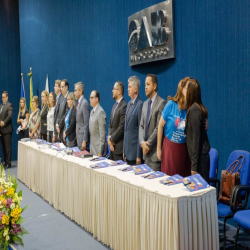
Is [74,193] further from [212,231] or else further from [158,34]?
[158,34]

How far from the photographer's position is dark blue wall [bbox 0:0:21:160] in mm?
10141

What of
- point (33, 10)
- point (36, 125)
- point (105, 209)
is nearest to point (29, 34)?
point (33, 10)

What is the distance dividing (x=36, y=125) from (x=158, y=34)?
3234mm

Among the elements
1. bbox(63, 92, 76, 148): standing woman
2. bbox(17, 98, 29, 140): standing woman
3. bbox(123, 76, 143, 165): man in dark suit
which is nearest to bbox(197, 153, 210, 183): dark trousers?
bbox(123, 76, 143, 165): man in dark suit

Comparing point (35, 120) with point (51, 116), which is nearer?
point (51, 116)

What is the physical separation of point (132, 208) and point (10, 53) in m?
8.67

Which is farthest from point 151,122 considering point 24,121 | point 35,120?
point 24,121

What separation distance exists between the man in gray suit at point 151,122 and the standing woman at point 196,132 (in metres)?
0.76

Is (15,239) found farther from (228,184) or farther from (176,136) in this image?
(228,184)

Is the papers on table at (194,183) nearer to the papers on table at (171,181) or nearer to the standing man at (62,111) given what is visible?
the papers on table at (171,181)

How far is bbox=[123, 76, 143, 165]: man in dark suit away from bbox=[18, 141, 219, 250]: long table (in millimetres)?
574

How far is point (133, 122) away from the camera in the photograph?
4.21 m

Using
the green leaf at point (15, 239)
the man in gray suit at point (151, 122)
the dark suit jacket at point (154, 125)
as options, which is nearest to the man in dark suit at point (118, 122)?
the man in gray suit at point (151, 122)

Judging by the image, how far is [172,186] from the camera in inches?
104
